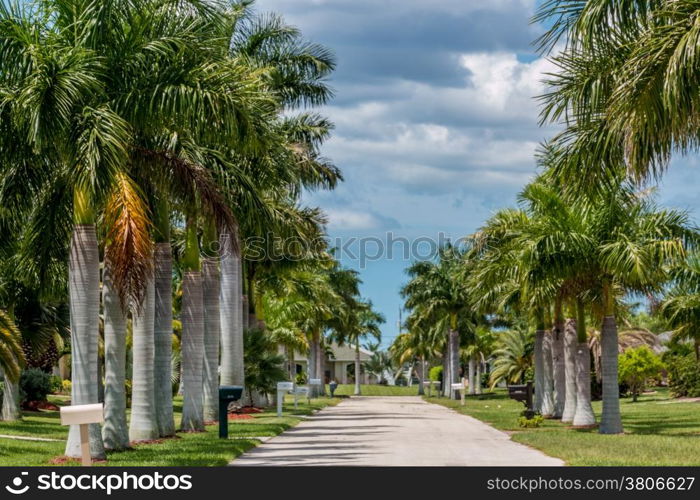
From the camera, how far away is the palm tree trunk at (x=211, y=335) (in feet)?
97.0

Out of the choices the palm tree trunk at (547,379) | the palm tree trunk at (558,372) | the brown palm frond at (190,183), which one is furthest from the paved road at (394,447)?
the palm tree trunk at (547,379)

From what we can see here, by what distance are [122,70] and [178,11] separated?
1755 millimetres

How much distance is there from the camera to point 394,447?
20.7 metres

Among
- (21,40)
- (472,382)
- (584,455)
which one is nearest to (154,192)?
(21,40)

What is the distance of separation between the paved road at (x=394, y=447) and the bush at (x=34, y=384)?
10.8 metres

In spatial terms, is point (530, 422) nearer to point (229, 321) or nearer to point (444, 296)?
point (229, 321)

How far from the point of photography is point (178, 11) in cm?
1883

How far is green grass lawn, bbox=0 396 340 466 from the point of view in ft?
54.9

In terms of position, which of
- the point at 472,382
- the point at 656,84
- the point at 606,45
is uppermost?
the point at 606,45

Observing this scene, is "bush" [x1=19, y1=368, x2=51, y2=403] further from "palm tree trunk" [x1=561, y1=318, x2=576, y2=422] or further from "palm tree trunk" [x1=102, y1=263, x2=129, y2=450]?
"palm tree trunk" [x1=561, y1=318, x2=576, y2=422]

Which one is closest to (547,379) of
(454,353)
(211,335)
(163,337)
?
(211,335)

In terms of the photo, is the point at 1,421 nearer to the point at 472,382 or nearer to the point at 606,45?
the point at 606,45

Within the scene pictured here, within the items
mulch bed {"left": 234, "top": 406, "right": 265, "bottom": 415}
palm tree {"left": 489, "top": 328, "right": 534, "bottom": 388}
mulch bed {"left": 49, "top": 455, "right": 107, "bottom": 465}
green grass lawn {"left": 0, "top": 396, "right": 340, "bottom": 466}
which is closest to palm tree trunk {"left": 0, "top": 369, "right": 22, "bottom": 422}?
green grass lawn {"left": 0, "top": 396, "right": 340, "bottom": 466}

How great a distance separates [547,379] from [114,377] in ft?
72.3
